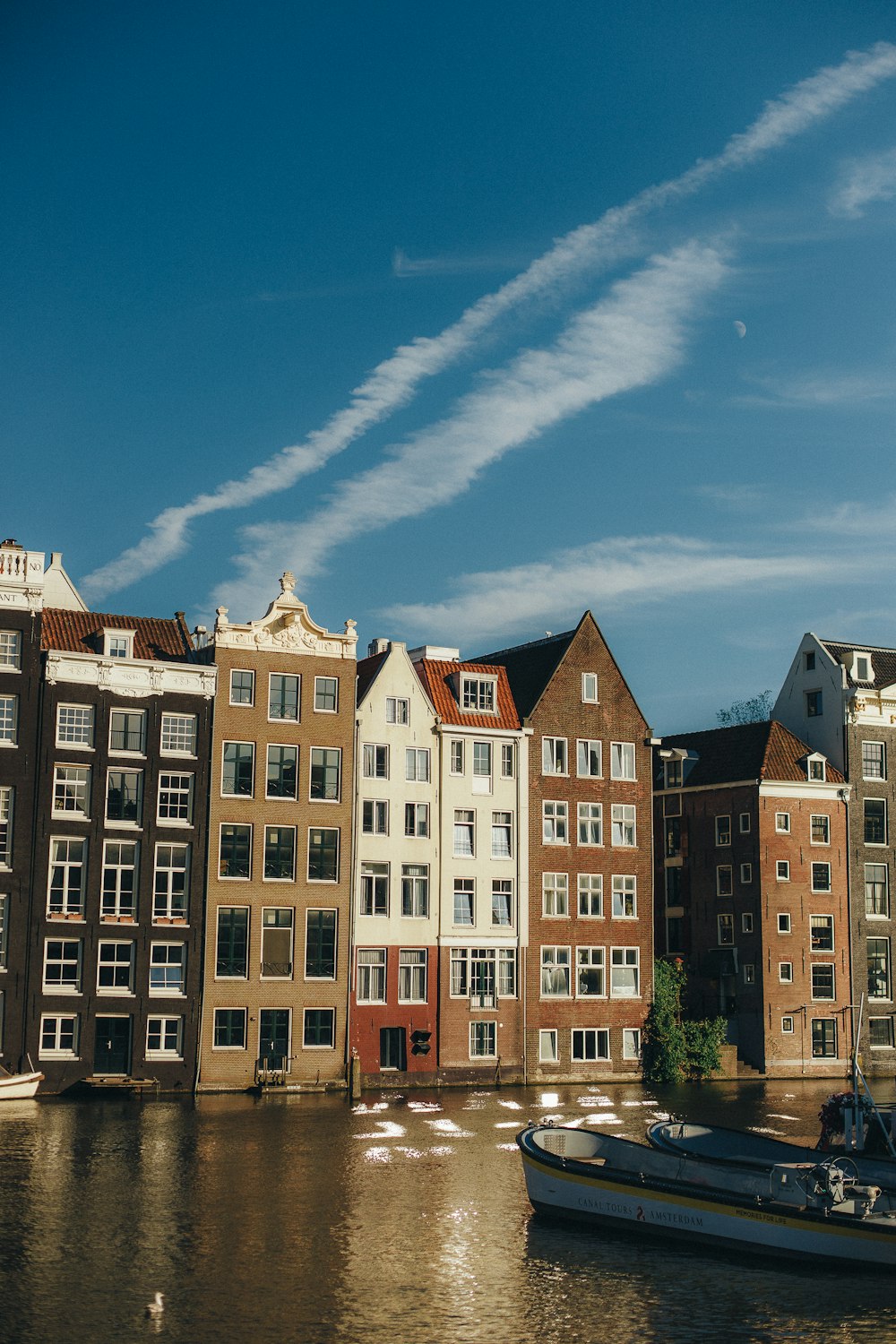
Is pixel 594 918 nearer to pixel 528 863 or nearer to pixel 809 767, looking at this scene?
pixel 528 863

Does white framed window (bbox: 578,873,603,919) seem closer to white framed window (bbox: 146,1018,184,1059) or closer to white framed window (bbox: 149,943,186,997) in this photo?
white framed window (bbox: 149,943,186,997)

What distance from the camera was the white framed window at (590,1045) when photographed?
8569cm

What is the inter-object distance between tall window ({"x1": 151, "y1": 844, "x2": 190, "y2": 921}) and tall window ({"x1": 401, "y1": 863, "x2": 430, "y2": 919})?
38.3 ft

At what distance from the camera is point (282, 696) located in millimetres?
80188

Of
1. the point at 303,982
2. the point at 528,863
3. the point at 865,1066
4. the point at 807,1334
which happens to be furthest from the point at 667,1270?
the point at 865,1066

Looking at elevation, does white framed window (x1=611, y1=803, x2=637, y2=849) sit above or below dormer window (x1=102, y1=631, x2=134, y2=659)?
below

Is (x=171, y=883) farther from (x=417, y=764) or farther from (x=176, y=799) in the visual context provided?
(x=417, y=764)

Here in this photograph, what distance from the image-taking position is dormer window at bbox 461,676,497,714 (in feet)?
283

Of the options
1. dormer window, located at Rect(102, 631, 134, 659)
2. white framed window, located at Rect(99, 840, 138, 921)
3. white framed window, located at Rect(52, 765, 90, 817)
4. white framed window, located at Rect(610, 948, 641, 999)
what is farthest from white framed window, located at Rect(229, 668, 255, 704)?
white framed window, located at Rect(610, 948, 641, 999)

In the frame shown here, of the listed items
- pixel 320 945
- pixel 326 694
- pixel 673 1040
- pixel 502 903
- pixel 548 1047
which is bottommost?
pixel 548 1047

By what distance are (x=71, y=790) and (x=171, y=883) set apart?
21.1 ft

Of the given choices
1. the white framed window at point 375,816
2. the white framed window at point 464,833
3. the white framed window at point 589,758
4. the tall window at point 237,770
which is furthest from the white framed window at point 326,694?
the white framed window at point 589,758

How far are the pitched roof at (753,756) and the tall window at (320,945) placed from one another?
28376 millimetres

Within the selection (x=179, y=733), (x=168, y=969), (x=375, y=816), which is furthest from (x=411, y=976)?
(x=179, y=733)
